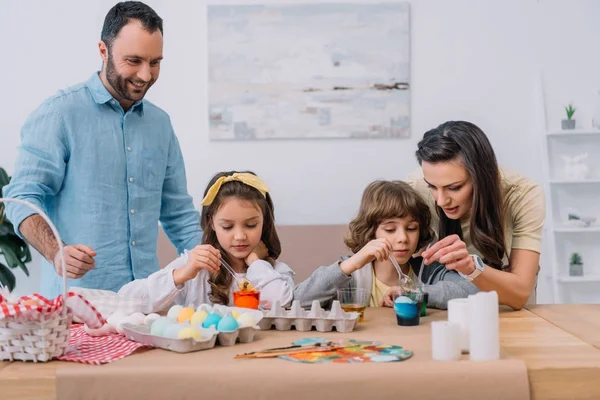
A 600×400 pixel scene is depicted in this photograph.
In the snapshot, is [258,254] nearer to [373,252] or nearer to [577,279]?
[373,252]

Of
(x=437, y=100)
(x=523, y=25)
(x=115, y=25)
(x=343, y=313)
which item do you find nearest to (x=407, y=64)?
(x=437, y=100)

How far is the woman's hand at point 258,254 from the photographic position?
2.43 meters

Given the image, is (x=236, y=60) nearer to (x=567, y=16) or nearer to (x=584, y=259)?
(x=567, y=16)

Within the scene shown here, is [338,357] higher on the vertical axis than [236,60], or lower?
lower

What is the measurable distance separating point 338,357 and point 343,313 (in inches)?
11.6

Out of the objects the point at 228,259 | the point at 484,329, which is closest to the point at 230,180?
the point at 228,259

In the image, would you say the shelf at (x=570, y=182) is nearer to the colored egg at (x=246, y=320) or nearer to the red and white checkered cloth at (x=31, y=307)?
the colored egg at (x=246, y=320)

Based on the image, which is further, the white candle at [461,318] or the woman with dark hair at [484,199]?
the woman with dark hair at [484,199]

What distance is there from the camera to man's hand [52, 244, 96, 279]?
6.68 feet

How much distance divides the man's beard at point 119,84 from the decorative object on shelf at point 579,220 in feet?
10.1

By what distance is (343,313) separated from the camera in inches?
73.4

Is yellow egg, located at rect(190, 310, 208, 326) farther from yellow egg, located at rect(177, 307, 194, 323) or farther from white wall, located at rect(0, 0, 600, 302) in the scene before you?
white wall, located at rect(0, 0, 600, 302)

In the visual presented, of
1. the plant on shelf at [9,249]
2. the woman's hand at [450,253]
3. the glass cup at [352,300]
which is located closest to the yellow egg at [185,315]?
the glass cup at [352,300]

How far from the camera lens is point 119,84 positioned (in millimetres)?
2559
